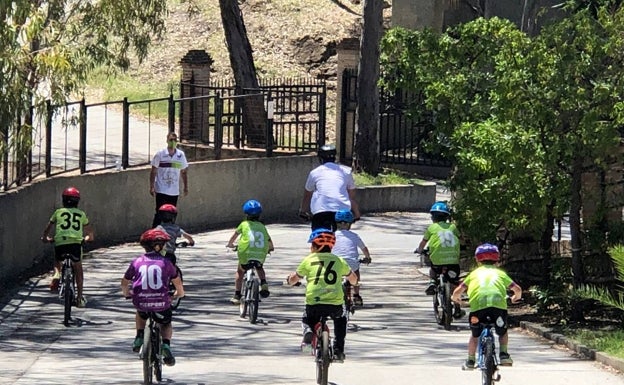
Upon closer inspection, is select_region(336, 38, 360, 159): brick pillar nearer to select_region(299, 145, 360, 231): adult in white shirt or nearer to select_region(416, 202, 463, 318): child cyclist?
select_region(299, 145, 360, 231): adult in white shirt

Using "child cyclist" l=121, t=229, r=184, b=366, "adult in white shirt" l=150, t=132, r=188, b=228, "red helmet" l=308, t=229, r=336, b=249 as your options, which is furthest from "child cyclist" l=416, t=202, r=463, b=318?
"adult in white shirt" l=150, t=132, r=188, b=228

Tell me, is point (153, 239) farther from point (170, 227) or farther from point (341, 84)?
point (341, 84)

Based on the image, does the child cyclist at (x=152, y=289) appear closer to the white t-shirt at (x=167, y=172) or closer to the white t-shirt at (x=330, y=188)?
the white t-shirt at (x=330, y=188)

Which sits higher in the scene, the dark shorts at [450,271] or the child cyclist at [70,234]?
the child cyclist at [70,234]

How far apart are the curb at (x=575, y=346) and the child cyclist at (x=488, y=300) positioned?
197cm

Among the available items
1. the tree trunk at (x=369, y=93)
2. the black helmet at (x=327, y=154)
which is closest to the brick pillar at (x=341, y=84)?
the tree trunk at (x=369, y=93)

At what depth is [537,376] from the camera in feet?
44.5

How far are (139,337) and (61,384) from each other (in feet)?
2.78

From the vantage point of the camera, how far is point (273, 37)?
45.3 meters

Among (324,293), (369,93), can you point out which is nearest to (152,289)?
(324,293)

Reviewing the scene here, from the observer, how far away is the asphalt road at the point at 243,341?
44.1 ft

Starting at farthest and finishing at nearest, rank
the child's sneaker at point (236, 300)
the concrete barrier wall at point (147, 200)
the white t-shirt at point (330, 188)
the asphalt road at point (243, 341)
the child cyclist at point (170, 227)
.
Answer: the concrete barrier wall at point (147, 200)
the child's sneaker at point (236, 300)
the white t-shirt at point (330, 188)
the child cyclist at point (170, 227)
the asphalt road at point (243, 341)

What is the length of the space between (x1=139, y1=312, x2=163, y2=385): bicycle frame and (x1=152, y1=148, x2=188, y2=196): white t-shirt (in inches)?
341

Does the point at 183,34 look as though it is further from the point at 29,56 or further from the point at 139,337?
the point at 139,337
